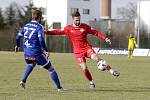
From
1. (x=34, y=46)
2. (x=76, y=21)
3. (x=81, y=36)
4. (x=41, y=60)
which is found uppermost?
(x=76, y=21)

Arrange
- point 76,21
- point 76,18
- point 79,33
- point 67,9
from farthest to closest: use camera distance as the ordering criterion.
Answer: point 67,9 → point 79,33 → point 76,21 → point 76,18

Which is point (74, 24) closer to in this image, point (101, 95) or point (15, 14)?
point (101, 95)

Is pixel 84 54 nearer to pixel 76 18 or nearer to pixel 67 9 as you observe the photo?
pixel 76 18

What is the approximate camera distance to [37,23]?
14.5m

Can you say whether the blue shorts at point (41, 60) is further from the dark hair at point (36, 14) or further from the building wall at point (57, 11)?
the building wall at point (57, 11)

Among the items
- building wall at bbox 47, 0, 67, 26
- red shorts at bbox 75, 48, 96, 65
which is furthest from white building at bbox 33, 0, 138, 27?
red shorts at bbox 75, 48, 96, 65

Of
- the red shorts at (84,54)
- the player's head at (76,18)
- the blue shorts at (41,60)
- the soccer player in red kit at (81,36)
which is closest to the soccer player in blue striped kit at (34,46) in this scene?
the blue shorts at (41,60)

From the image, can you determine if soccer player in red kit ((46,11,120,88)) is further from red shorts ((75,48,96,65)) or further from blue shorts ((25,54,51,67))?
blue shorts ((25,54,51,67))

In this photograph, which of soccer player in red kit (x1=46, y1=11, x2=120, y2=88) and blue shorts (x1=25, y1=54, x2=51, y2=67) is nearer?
blue shorts (x1=25, y1=54, x2=51, y2=67)

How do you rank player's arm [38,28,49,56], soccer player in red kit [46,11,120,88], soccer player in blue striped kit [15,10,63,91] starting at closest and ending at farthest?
1. player's arm [38,28,49,56]
2. soccer player in blue striped kit [15,10,63,91]
3. soccer player in red kit [46,11,120,88]

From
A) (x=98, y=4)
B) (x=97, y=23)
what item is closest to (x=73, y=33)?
(x=97, y=23)

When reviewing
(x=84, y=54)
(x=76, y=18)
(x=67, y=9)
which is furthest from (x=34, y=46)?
(x=67, y=9)

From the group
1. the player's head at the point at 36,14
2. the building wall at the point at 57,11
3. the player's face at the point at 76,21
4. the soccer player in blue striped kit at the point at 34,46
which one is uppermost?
the player's head at the point at 36,14

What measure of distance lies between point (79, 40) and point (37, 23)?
1.66 m
